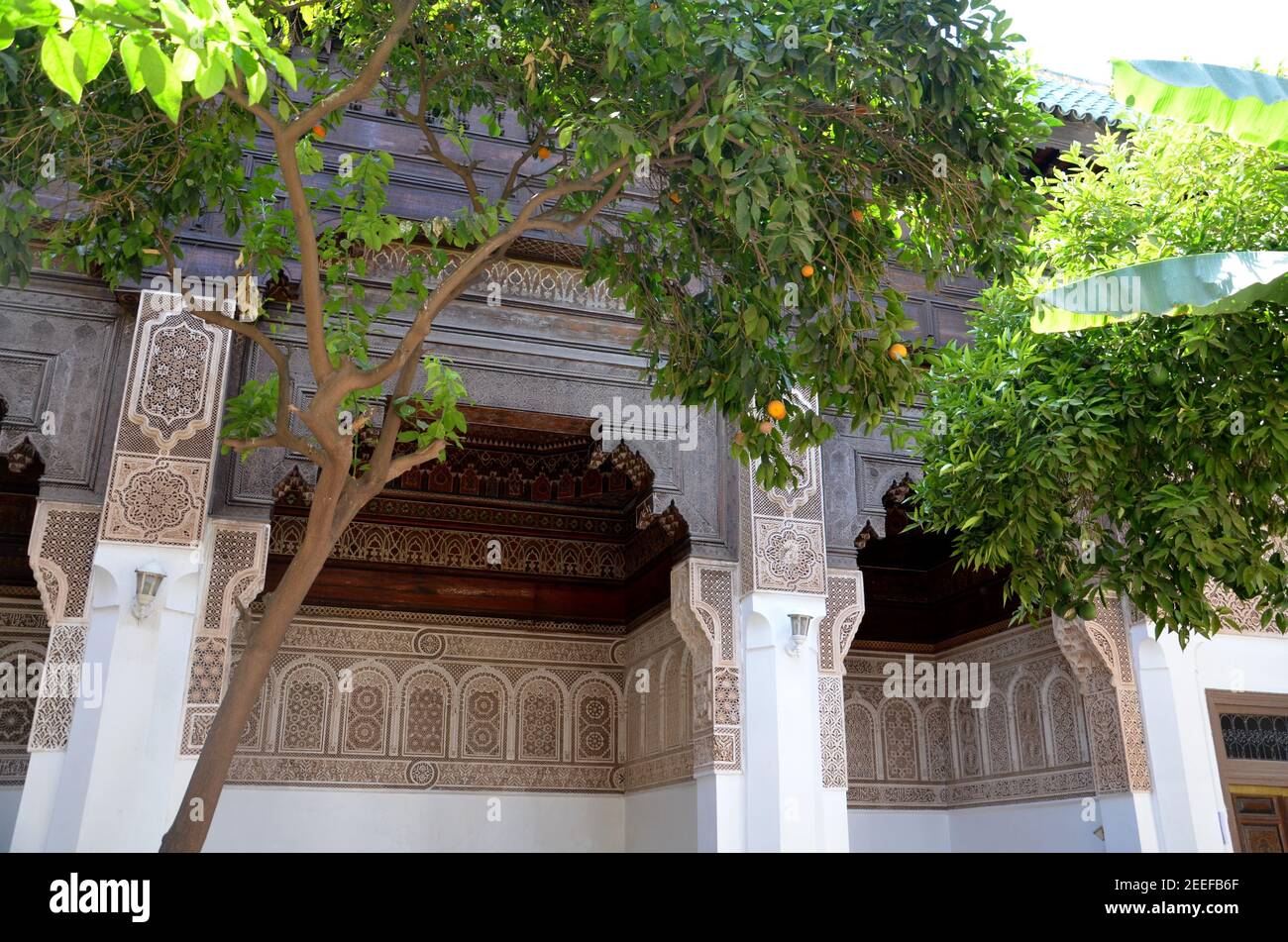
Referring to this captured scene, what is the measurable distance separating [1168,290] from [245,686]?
10.6 ft

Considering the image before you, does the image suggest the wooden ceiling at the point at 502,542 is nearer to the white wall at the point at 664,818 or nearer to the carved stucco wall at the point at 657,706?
the carved stucco wall at the point at 657,706

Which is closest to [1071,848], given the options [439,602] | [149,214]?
[439,602]

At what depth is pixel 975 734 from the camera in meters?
8.29

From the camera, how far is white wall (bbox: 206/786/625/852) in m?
7.03

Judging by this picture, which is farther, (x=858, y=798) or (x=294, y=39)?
(x=858, y=798)

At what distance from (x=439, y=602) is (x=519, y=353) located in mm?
2461

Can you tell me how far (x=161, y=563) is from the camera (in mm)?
5137

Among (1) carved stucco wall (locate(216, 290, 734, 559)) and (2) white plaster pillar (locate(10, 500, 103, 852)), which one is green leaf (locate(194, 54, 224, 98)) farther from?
(1) carved stucco wall (locate(216, 290, 734, 559))

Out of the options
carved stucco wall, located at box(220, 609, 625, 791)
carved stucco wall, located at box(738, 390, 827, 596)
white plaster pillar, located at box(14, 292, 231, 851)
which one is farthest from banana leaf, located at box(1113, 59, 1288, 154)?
carved stucco wall, located at box(220, 609, 625, 791)

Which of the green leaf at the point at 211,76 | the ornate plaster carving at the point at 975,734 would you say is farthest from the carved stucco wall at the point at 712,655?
the green leaf at the point at 211,76

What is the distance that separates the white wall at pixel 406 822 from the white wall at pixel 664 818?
7.5 inches

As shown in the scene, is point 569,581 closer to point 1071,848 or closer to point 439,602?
point 439,602

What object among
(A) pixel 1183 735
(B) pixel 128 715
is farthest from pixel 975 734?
(B) pixel 128 715
